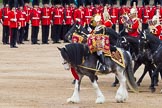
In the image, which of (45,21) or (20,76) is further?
(45,21)

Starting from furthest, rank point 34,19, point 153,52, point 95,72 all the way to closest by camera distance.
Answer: point 34,19 → point 153,52 → point 95,72

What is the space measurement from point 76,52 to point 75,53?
4 centimetres

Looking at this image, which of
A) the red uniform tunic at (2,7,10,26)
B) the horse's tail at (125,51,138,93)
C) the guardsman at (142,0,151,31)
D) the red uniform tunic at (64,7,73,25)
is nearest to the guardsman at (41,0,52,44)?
the red uniform tunic at (64,7,73,25)

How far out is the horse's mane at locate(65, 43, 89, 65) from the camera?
14.8 m

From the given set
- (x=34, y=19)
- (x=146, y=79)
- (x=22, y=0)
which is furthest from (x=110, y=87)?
(x=22, y=0)

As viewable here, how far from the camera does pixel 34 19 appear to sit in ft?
100

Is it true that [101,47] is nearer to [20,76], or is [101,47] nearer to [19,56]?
[20,76]

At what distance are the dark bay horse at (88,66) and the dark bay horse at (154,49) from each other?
125 cm

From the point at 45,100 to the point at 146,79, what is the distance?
5166 millimetres

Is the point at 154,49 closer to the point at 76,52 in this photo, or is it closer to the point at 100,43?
the point at 100,43

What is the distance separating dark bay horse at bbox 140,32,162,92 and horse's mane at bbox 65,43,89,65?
2.67 meters

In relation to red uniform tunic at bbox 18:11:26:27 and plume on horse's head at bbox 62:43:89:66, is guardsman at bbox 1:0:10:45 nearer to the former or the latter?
red uniform tunic at bbox 18:11:26:27

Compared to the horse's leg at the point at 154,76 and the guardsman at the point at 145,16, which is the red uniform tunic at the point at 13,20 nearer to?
the guardsman at the point at 145,16

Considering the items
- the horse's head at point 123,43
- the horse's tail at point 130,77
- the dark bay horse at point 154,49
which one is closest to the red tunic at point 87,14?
the horse's head at point 123,43
